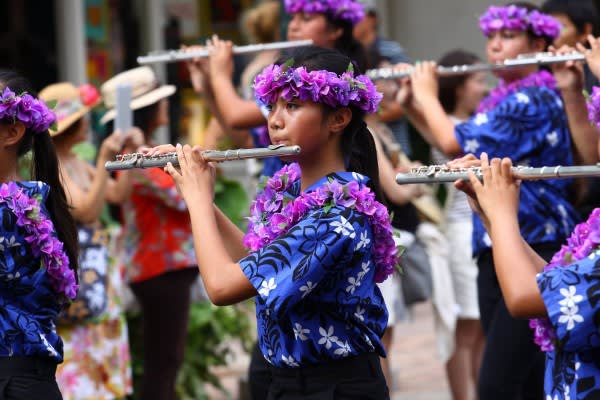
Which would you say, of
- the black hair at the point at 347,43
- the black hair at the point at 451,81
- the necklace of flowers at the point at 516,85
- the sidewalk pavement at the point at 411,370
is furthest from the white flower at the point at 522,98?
the sidewalk pavement at the point at 411,370

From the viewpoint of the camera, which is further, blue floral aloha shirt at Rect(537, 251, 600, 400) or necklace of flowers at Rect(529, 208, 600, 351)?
necklace of flowers at Rect(529, 208, 600, 351)

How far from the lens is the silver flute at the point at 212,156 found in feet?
12.5

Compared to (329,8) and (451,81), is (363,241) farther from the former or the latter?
(451,81)

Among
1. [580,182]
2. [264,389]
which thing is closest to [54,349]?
[264,389]

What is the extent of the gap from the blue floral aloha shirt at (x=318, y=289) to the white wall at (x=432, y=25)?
858cm

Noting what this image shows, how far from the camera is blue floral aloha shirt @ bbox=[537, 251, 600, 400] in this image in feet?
10.7

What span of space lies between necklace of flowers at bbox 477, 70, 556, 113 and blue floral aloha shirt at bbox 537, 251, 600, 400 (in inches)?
85.7

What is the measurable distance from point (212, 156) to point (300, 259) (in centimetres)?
42

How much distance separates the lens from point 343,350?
3766 mm

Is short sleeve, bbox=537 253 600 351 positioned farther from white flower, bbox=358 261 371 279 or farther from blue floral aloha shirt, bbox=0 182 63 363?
blue floral aloha shirt, bbox=0 182 63 363

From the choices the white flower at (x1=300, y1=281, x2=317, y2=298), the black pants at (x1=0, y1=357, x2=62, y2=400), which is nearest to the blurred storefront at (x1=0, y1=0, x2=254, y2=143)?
the black pants at (x1=0, y1=357, x2=62, y2=400)

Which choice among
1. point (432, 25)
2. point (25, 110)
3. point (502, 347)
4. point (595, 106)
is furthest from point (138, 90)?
point (432, 25)

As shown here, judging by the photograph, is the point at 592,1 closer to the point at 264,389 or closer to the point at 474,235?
the point at 474,235

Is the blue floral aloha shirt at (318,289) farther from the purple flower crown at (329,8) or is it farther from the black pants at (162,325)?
the black pants at (162,325)
